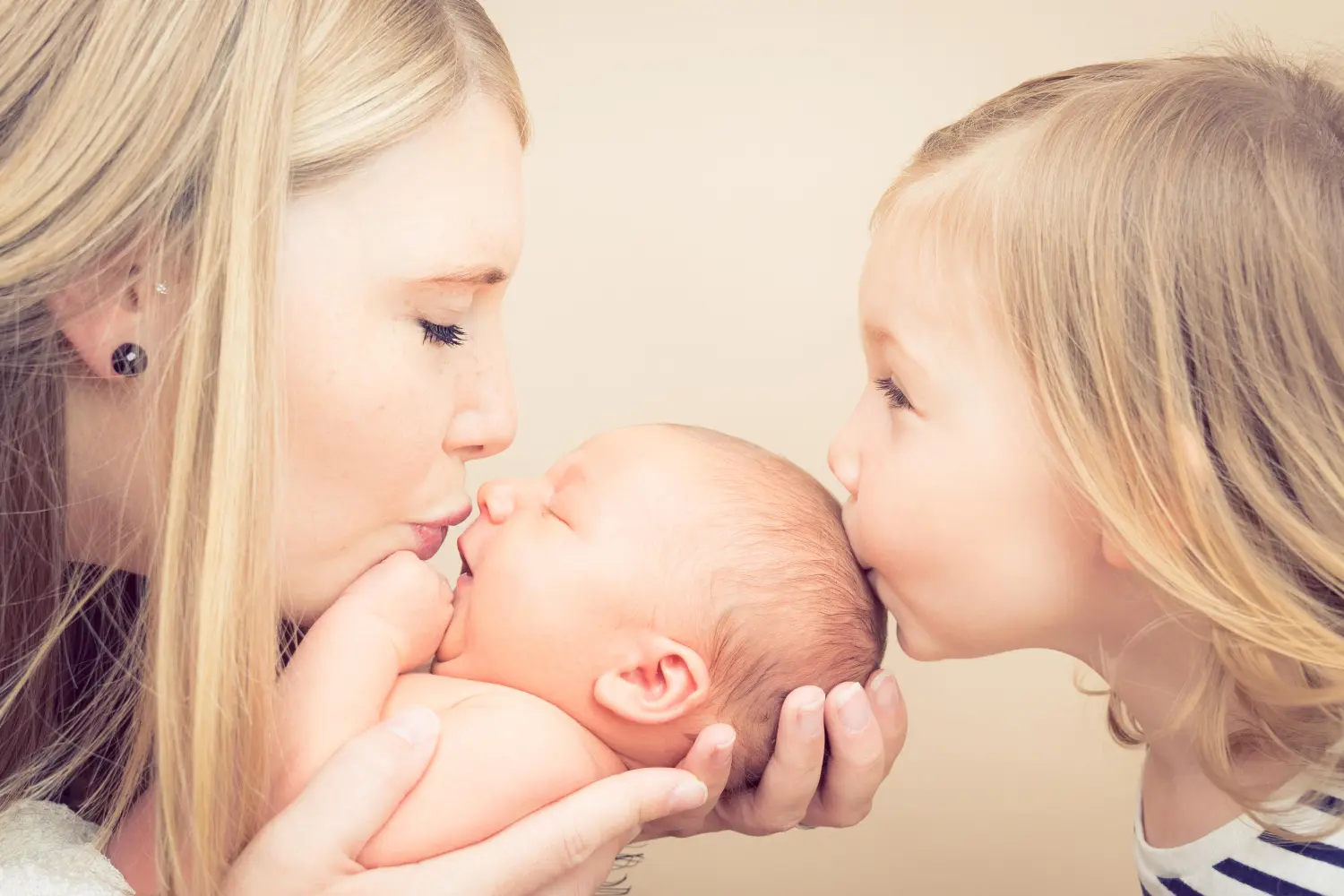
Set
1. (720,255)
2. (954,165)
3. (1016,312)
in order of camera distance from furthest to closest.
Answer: (720,255) → (954,165) → (1016,312)

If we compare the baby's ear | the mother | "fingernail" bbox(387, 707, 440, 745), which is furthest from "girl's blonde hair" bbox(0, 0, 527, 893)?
the baby's ear

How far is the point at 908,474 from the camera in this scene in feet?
3.65

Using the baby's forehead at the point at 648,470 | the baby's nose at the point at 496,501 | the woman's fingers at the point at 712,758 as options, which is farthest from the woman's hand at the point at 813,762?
the baby's nose at the point at 496,501

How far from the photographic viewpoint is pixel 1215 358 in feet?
3.28

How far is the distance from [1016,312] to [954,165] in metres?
0.20

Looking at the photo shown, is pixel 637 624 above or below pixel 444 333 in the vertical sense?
below

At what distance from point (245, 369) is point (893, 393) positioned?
63 cm

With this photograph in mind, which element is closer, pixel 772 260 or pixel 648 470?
pixel 648 470

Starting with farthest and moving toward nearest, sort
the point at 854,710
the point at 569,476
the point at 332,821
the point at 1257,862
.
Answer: the point at 569,476, the point at 854,710, the point at 1257,862, the point at 332,821

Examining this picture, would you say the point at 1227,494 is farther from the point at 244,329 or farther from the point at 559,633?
the point at 244,329

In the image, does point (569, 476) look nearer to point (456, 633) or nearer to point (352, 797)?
point (456, 633)

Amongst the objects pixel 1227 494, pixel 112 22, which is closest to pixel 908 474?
pixel 1227 494

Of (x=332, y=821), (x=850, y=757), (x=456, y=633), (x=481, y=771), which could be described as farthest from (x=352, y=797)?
(x=850, y=757)

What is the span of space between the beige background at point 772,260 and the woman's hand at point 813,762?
0.69 meters
